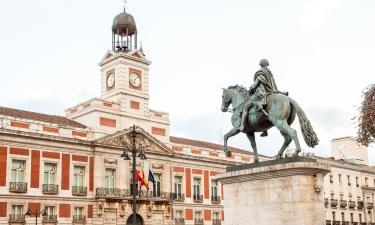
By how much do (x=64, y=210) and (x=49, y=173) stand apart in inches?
119

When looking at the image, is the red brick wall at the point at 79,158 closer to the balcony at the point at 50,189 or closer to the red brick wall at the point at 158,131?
the balcony at the point at 50,189

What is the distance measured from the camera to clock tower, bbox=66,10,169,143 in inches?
1845

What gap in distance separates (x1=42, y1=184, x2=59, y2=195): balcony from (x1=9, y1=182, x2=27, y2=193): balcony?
1.63 m

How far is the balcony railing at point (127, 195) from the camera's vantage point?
44.6 metres

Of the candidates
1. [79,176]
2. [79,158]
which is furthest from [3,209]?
[79,158]

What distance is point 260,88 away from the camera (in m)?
14.2

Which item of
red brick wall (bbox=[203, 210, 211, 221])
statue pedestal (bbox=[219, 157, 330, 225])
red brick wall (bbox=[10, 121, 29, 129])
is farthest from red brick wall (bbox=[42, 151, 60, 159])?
statue pedestal (bbox=[219, 157, 330, 225])

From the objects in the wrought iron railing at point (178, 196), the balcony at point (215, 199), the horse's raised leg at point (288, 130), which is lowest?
the balcony at point (215, 199)

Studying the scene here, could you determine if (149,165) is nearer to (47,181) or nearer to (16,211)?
(47,181)

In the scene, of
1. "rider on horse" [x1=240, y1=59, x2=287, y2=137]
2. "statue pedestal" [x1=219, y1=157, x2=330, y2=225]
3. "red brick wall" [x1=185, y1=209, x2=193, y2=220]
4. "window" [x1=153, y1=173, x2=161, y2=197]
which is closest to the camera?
"statue pedestal" [x1=219, y1=157, x2=330, y2=225]

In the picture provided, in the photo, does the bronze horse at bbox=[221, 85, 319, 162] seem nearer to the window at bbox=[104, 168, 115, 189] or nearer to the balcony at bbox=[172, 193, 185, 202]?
the window at bbox=[104, 168, 115, 189]

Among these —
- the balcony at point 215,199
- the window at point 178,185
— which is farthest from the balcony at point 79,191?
the balcony at point 215,199

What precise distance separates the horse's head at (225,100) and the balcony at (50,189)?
1142 inches

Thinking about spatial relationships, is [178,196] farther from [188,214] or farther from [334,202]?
[334,202]
